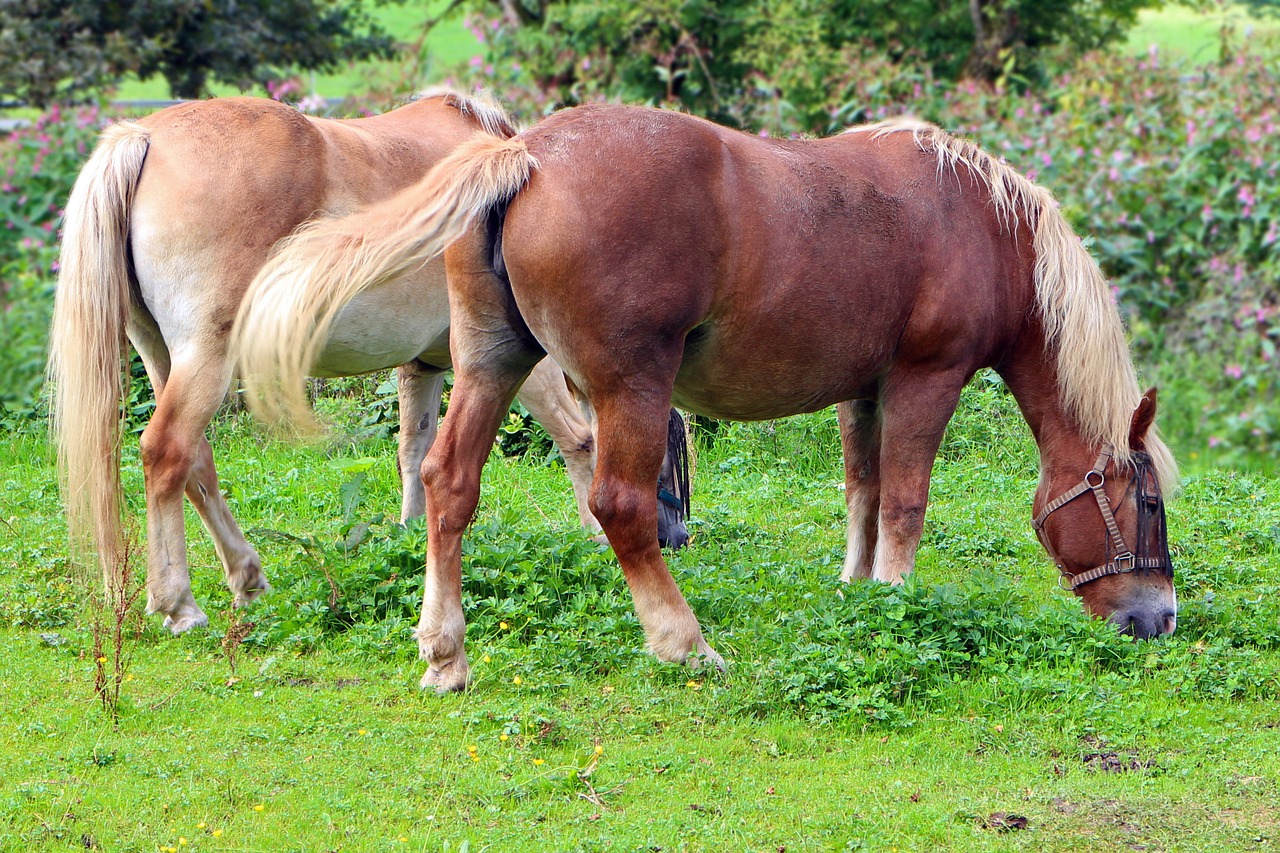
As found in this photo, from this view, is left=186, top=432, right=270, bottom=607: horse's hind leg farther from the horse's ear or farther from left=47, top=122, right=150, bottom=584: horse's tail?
the horse's ear

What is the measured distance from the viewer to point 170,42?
57.4 feet

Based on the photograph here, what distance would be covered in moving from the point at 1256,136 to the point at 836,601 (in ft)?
20.0

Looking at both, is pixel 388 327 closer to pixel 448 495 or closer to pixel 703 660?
pixel 448 495

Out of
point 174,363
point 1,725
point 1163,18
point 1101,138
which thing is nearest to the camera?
point 1,725

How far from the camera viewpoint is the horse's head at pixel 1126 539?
4520 mm

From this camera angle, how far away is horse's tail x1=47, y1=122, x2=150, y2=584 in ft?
14.6

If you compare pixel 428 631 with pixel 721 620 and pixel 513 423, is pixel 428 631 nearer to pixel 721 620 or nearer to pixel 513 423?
pixel 721 620

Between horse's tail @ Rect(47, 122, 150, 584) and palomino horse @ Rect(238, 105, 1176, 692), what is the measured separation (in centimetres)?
91

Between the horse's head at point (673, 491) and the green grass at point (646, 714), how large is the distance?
5.9 inches

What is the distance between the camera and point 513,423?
7316mm

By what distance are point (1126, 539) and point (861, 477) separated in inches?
39.5

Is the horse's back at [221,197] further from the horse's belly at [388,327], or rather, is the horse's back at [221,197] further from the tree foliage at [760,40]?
the tree foliage at [760,40]

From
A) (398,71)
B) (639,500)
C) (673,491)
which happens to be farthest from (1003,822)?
(398,71)

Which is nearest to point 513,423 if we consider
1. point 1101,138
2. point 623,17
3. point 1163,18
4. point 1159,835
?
point 1159,835
